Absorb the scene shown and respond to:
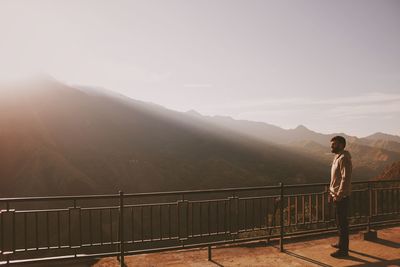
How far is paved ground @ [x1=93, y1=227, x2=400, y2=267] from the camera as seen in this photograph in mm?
6902

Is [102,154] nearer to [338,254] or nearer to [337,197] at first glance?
[338,254]

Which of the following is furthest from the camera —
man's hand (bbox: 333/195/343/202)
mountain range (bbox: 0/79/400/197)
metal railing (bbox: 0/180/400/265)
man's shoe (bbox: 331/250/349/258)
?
mountain range (bbox: 0/79/400/197)

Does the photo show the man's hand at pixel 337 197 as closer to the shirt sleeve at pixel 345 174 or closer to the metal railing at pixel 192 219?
the shirt sleeve at pixel 345 174

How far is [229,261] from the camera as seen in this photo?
23.2ft

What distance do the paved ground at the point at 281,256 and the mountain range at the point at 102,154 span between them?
6712cm

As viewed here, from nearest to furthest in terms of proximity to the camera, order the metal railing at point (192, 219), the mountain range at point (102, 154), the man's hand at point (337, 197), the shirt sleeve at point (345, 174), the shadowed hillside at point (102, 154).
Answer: the metal railing at point (192, 219), the shirt sleeve at point (345, 174), the man's hand at point (337, 197), the mountain range at point (102, 154), the shadowed hillside at point (102, 154)

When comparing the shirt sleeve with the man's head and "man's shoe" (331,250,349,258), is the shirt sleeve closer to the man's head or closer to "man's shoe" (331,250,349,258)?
the man's head

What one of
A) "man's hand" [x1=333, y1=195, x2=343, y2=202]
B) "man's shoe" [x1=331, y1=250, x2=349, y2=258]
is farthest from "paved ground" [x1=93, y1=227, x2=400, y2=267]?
"man's hand" [x1=333, y1=195, x2=343, y2=202]

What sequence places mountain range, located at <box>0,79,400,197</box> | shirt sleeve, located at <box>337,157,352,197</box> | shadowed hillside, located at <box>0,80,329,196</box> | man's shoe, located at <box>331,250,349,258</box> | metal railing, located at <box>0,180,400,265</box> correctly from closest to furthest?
metal railing, located at <box>0,180,400,265</box> → shirt sleeve, located at <box>337,157,352,197</box> → man's shoe, located at <box>331,250,349,258</box> → mountain range, located at <box>0,79,400,197</box> → shadowed hillside, located at <box>0,80,329,196</box>

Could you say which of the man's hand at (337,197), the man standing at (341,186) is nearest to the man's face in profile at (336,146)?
the man standing at (341,186)

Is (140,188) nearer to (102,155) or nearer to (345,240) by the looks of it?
(102,155)

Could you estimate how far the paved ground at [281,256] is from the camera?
6.90 m

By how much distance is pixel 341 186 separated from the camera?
271 inches

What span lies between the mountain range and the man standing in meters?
68.9
